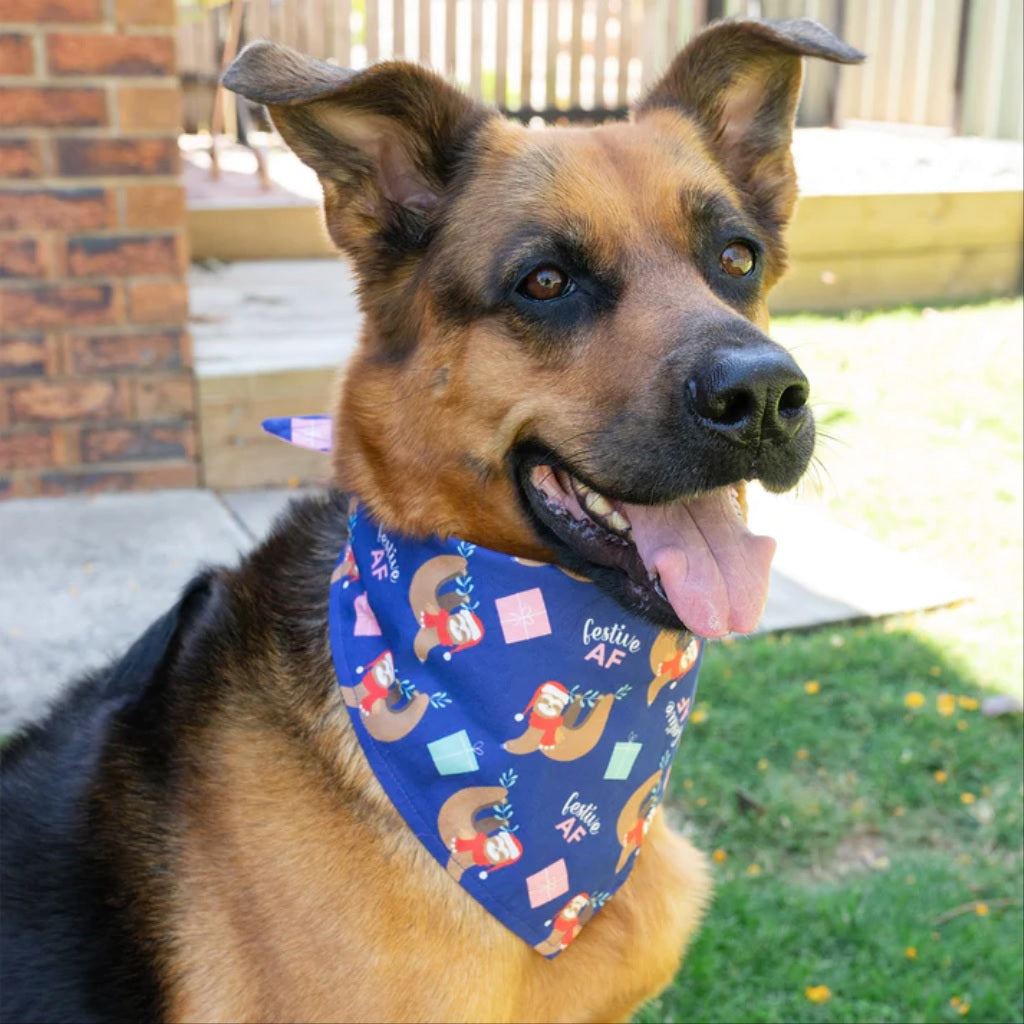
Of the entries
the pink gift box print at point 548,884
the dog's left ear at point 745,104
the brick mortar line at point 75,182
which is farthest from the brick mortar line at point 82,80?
the pink gift box print at point 548,884

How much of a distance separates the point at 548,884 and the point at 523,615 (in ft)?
1.73

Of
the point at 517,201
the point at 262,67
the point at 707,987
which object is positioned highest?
the point at 262,67

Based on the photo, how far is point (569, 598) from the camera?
8.42 ft

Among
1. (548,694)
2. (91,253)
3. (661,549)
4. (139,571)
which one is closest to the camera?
(661,549)

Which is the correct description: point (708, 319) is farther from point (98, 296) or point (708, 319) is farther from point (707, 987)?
point (98, 296)

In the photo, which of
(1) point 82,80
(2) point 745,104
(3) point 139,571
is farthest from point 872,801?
(1) point 82,80

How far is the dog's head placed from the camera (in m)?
2.33

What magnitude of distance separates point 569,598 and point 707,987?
1382 millimetres

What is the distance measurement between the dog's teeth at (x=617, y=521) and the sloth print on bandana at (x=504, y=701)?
0.49 feet

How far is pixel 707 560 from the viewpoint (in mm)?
2465

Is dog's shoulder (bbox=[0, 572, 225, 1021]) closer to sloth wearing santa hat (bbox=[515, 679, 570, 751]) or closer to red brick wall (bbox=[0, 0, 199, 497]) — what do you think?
sloth wearing santa hat (bbox=[515, 679, 570, 751])

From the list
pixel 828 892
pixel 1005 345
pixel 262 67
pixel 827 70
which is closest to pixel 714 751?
pixel 828 892

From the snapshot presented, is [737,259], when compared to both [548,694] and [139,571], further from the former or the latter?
[139,571]

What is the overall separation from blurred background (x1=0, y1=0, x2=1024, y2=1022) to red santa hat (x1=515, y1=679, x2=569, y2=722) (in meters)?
0.84
